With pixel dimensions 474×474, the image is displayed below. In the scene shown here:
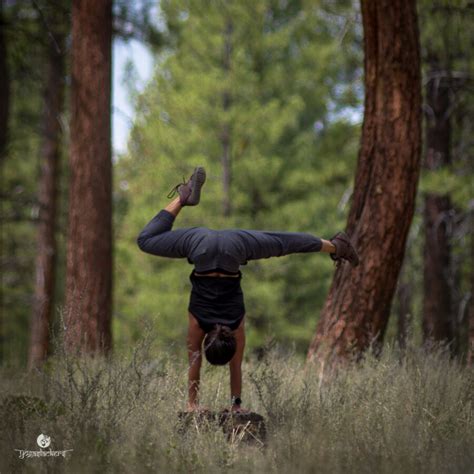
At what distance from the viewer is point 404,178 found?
29.9 ft

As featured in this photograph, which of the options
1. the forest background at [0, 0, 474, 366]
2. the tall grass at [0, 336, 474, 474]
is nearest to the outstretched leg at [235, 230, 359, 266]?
the tall grass at [0, 336, 474, 474]

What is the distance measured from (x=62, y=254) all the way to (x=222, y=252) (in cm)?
1940

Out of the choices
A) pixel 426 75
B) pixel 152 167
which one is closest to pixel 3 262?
pixel 152 167

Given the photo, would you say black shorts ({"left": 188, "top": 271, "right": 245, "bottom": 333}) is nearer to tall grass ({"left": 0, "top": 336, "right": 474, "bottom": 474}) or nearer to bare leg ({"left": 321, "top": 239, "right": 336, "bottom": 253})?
tall grass ({"left": 0, "top": 336, "right": 474, "bottom": 474})

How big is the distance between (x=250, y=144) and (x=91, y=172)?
355 inches

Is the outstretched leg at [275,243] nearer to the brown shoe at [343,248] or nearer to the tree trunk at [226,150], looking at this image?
the brown shoe at [343,248]

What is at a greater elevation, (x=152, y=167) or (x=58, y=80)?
(x=58, y=80)

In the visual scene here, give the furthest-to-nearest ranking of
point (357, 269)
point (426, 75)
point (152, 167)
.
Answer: point (152, 167) < point (426, 75) < point (357, 269)

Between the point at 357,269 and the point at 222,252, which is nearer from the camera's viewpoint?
the point at 222,252

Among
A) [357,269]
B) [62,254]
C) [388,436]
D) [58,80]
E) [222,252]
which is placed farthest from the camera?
[62,254]

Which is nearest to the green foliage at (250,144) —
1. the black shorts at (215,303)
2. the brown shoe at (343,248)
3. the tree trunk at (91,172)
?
the tree trunk at (91,172)

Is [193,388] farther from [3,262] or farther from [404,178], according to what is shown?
[3,262]

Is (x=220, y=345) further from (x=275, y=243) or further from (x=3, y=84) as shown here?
(x=3, y=84)

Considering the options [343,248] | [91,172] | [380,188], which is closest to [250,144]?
[91,172]
